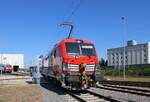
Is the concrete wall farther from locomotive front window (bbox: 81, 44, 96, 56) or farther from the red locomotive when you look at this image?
the red locomotive

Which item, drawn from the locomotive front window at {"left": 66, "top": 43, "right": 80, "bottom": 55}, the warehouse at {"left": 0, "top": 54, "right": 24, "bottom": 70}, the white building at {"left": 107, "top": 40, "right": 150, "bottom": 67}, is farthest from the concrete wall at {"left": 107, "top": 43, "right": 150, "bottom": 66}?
the locomotive front window at {"left": 66, "top": 43, "right": 80, "bottom": 55}

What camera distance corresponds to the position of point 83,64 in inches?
849

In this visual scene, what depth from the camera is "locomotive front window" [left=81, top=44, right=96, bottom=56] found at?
22.9 metres

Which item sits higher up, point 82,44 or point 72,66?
point 82,44

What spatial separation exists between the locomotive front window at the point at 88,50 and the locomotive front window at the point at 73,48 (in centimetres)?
35

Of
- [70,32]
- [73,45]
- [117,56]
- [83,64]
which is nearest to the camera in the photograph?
[83,64]

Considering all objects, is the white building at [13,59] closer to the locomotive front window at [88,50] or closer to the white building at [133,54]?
the locomotive front window at [88,50]

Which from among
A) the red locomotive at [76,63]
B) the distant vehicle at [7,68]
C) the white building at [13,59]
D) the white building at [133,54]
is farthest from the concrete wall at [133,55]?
the red locomotive at [76,63]

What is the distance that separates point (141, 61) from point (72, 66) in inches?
3979

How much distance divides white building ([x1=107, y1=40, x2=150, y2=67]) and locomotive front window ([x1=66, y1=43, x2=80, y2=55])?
91872 mm

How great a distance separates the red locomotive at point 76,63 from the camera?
21.6 meters

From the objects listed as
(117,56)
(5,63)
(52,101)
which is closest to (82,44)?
(52,101)

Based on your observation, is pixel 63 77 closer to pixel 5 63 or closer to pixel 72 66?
pixel 72 66

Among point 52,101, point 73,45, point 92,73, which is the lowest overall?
point 52,101
